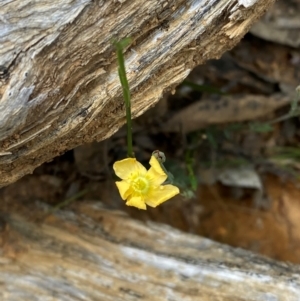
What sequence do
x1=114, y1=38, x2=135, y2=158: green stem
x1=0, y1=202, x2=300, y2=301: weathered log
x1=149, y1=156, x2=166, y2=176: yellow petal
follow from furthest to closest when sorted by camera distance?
x1=0, y1=202, x2=300, y2=301: weathered log, x1=149, y1=156, x2=166, y2=176: yellow petal, x1=114, y1=38, x2=135, y2=158: green stem

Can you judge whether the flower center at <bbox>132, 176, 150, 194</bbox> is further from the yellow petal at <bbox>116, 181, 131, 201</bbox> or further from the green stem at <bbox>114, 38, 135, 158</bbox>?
the green stem at <bbox>114, 38, 135, 158</bbox>

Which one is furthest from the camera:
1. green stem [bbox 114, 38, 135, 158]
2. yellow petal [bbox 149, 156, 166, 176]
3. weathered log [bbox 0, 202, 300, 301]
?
weathered log [bbox 0, 202, 300, 301]

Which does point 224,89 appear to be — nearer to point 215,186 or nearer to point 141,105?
point 215,186

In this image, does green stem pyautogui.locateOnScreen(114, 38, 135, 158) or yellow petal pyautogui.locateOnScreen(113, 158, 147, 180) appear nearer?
green stem pyautogui.locateOnScreen(114, 38, 135, 158)

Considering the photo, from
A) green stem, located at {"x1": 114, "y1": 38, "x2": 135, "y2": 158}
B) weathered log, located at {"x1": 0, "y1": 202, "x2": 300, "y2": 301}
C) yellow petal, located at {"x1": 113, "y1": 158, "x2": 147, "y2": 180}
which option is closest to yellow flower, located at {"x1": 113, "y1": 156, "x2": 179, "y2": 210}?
yellow petal, located at {"x1": 113, "y1": 158, "x2": 147, "y2": 180}

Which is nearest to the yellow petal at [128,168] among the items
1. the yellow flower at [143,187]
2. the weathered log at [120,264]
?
the yellow flower at [143,187]

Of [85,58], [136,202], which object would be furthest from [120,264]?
[85,58]

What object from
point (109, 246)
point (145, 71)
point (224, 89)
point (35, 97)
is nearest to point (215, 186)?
point (224, 89)

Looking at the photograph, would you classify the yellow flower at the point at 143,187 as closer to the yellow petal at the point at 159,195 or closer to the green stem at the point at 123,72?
the yellow petal at the point at 159,195
